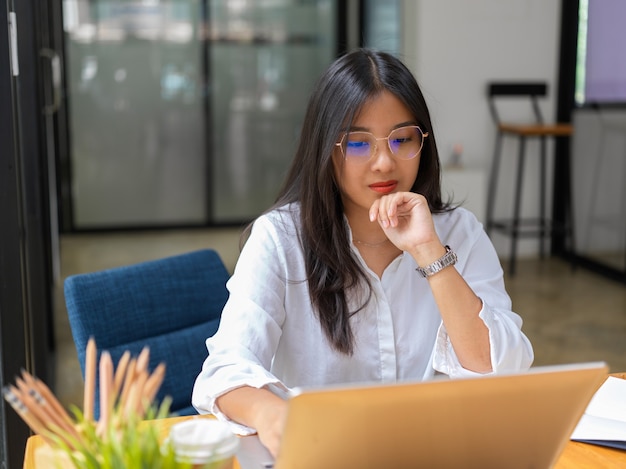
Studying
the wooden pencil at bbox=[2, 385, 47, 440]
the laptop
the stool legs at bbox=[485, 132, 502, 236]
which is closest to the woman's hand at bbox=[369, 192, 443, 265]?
the laptop

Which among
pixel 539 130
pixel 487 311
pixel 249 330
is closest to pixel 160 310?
pixel 249 330

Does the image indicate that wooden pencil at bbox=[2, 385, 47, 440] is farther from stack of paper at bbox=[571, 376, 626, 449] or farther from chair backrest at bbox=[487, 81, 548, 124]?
chair backrest at bbox=[487, 81, 548, 124]

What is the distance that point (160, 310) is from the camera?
6.17 feet

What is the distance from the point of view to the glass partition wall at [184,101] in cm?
618

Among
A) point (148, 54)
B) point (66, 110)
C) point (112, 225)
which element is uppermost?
point (148, 54)

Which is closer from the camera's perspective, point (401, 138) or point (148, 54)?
point (401, 138)

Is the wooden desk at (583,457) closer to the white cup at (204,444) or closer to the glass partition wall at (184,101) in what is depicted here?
the white cup at (204,444)

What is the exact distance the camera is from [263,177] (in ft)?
21.6

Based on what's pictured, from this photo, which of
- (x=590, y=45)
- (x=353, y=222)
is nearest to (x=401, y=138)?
(x=353, y=222)

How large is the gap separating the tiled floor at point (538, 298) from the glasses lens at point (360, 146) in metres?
2.09

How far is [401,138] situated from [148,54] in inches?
202

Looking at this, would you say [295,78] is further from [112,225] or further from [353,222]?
[353,222]

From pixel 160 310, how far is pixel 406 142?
75 centimetres

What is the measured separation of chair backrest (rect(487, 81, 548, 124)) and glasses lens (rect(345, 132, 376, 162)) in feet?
13.7
